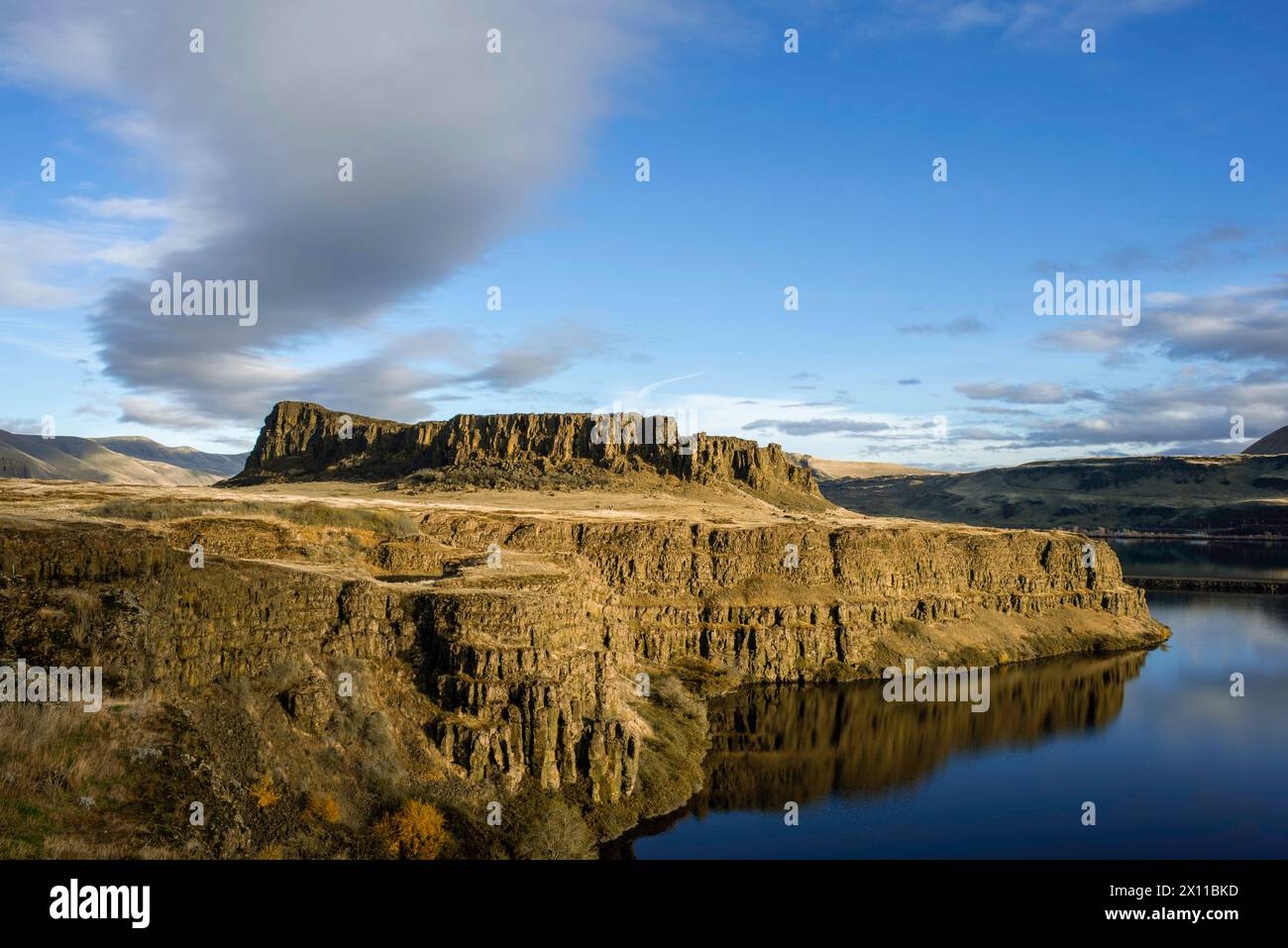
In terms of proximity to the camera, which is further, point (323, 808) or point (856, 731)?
point (856, 731)

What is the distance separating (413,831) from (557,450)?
452 ft

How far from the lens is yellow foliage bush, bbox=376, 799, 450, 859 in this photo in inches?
1508

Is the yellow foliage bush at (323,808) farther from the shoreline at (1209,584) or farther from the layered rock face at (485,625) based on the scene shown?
the shoreline at (1209,584)

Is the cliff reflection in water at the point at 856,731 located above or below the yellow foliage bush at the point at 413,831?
below

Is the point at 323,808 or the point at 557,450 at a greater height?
the point at 557,450

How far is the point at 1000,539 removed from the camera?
129375 mm

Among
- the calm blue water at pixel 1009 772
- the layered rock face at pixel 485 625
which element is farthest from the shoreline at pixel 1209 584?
the layered rock face at pixel 485 625

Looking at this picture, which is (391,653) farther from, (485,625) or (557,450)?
(557,450)

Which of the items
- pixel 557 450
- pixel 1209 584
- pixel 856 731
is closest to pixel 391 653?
pixel 856 731

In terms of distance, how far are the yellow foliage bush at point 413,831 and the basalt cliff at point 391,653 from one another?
73 cm

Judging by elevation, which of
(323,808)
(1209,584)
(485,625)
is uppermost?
(485,625)

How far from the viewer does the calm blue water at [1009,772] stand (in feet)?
171

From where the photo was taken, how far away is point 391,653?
4884 cm
